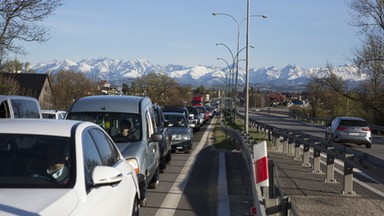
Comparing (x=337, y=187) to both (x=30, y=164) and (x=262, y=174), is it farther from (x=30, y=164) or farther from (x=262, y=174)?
(x=30, y=164)

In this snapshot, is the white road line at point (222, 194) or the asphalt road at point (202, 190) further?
the asphalt road at point (202, 190)

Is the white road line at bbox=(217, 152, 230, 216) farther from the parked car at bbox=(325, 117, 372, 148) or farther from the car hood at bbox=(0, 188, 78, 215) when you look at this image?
the parked car at bbox=(325, 117, 372, 148)

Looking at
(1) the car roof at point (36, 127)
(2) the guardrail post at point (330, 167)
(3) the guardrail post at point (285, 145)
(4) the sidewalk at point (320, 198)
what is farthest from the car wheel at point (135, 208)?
(3) the guardrail post at point (285, 145)

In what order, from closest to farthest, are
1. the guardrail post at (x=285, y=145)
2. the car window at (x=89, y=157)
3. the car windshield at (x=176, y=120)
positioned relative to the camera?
the car window at (x=89, y=157) < the guardrail post at (x=285, y=145) < the car windshield at (x=176, y=120)

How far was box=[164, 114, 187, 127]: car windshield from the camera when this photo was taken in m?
23.2

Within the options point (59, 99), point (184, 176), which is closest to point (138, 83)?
point (59, 99)

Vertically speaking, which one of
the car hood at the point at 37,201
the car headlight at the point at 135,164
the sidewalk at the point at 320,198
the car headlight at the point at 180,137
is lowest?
the sidewalk at the point at 320,198

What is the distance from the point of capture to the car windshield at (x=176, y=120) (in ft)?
76.1

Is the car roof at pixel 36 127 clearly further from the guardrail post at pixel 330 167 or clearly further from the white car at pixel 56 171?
the guardrail post at pixel 330 167

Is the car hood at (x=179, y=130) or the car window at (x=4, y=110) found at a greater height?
the car window at (x=4, y=110)

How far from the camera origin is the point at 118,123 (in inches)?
423

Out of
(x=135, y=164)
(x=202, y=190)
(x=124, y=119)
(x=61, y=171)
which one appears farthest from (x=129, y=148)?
(x=61, y=171)

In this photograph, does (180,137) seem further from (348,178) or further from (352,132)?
(352,132)

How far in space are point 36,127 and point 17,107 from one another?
6951 mm
